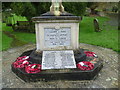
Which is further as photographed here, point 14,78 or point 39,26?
point 39,26

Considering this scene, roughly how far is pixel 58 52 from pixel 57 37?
56 cm

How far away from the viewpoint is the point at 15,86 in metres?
3.62

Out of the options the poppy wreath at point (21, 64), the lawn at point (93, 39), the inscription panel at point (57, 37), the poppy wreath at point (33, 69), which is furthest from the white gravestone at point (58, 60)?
the lawn at point (93, 39)

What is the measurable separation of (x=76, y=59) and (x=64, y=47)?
0.64 metres

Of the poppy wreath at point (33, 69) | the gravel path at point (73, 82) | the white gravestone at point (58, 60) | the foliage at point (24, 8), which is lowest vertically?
the gravel path at point (73, 82)

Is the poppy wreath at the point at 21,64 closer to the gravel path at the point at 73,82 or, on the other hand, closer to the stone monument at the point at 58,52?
the stone monument at the point at 58,52

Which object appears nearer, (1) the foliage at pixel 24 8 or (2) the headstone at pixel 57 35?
(2) the headstone at pixel 57 35

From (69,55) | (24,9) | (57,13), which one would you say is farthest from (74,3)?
(69,55)

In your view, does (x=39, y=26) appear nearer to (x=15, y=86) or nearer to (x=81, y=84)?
(x=15, y=86)

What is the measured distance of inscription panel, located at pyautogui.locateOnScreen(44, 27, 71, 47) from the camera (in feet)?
14.6

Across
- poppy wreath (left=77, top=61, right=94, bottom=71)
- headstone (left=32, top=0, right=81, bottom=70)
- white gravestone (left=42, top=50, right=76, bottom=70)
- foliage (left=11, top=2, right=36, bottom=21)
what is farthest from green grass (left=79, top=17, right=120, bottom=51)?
foliage (left=11, top=2, right=36, bottom=21)

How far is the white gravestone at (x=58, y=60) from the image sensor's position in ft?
13.1

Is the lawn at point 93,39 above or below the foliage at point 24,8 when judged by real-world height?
below

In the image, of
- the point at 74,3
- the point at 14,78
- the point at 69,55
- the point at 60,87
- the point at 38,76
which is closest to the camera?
the point at 60,87
